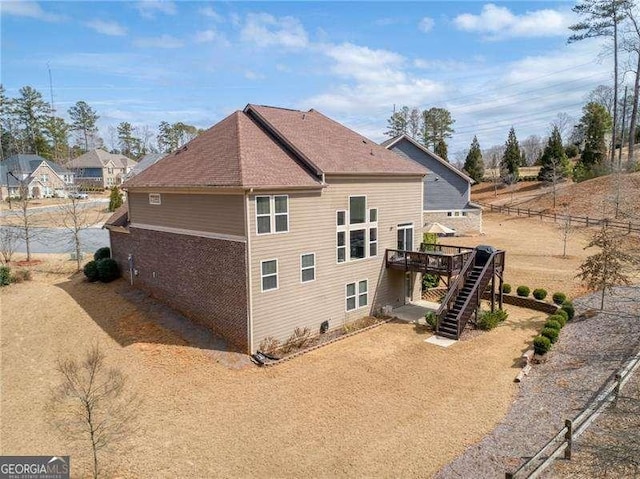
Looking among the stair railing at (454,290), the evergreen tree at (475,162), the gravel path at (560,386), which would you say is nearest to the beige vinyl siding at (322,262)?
the stair railing at (454,290)

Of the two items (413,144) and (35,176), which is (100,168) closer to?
(35,176)

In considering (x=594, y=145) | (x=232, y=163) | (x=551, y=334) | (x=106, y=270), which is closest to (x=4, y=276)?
(x=106, y=270)

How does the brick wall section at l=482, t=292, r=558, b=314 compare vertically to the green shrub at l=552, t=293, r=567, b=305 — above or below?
below

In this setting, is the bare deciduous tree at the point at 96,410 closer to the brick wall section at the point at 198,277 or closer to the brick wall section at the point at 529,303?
the brick wall section at the point at 198,277

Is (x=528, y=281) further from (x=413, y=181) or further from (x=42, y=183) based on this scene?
(x=42, y=183)

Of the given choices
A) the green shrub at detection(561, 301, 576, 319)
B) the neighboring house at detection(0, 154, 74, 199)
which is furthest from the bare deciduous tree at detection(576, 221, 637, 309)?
the neighboring house at detection(0, 154, 74, 199)

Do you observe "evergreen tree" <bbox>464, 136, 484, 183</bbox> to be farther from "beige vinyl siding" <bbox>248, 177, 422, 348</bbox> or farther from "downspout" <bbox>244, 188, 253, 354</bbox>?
"downspout" <bbox>244, 188, 253, 354</bbox>

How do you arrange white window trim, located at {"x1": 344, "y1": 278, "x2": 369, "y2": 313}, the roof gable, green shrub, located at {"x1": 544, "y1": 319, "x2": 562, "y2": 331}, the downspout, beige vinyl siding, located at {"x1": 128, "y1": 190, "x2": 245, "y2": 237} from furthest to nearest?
the roof gable
white window trim, located at {"x1": 344, "y1": 278, "x2": 369, "y2": 313}
green shrub, located at {"x1": 544, "y1": 319, "x2": 562, "y2": 331}
beige vinyl siding, located at {"x1": 128, "y1": 190, "x2": 245, "y2": 237}
the downspout
